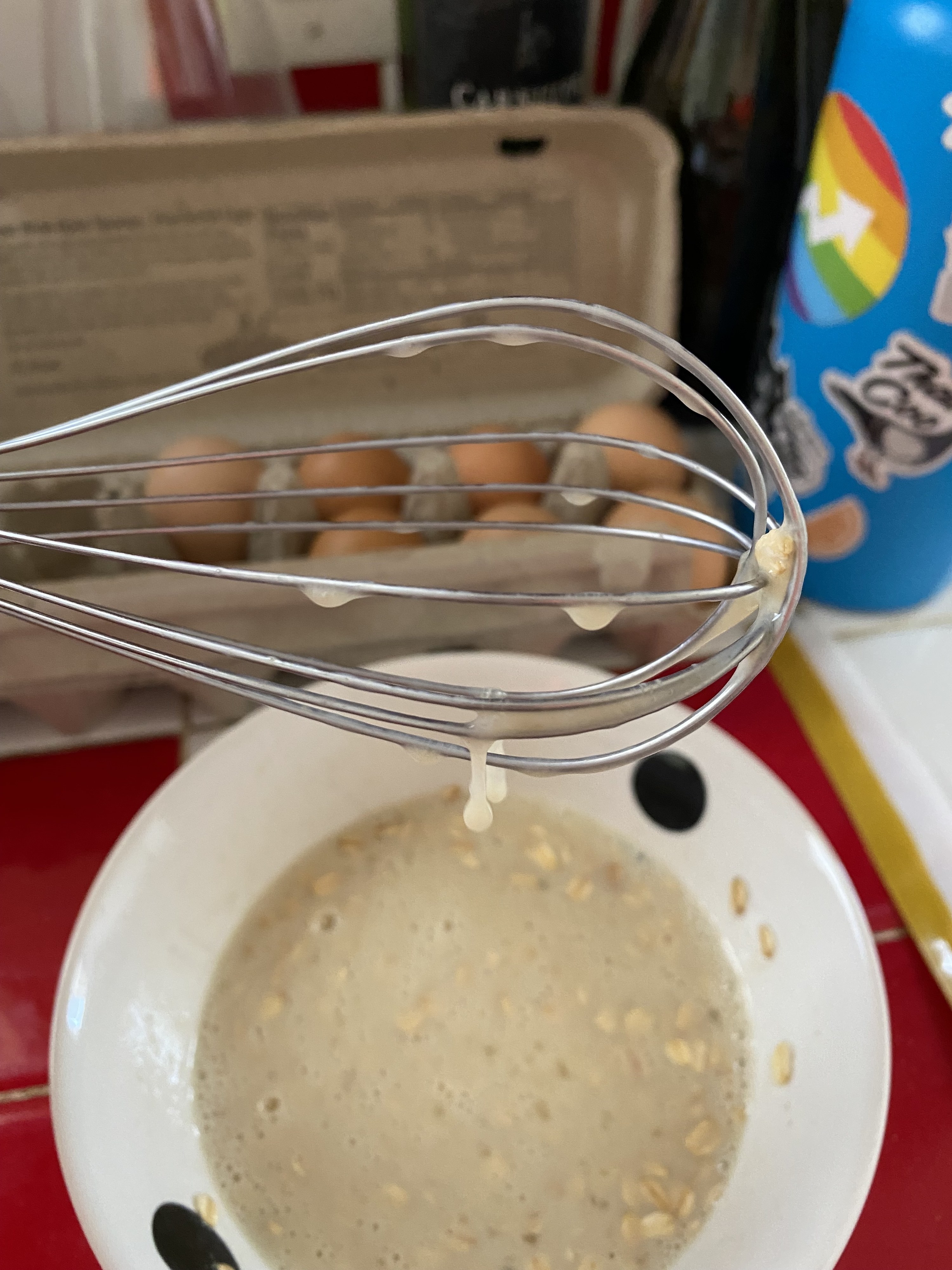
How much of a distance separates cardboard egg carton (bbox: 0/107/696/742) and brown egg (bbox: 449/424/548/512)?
0.05m

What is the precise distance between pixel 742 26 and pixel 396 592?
0.50 metres

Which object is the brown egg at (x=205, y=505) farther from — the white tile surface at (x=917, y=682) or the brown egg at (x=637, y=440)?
the white tile surface at (x=917, y=682)

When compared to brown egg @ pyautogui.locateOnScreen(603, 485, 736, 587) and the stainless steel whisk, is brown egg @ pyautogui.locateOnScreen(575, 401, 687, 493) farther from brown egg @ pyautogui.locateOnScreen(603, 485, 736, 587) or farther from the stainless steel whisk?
the stainless steel whisk

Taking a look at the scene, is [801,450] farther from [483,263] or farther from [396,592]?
[396,592]

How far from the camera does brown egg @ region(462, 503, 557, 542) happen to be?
0.52 metres

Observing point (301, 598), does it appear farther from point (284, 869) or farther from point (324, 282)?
point (324, 282)

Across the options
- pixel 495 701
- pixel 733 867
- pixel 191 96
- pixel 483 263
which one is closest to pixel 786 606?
pixel 495 701

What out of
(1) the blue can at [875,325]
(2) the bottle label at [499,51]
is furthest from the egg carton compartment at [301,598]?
(2) the bottle label at [499,51]

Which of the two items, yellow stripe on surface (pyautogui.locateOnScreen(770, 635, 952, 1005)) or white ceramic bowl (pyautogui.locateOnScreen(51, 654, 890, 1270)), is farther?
yellow stripe on surface (pyautogui.locateOnScreen(770, 635, 952, 1005))

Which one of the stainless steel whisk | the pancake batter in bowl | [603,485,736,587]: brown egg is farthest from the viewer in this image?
[603,485,736,587]: brown egg

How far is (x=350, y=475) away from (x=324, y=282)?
147mm

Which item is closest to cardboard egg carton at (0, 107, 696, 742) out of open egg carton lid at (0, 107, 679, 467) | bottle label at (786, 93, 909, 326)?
open egg carton lid at (0, 107, 679, 467)

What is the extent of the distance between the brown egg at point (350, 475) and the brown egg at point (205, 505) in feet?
0.11

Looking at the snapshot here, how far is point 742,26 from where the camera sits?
57cm
